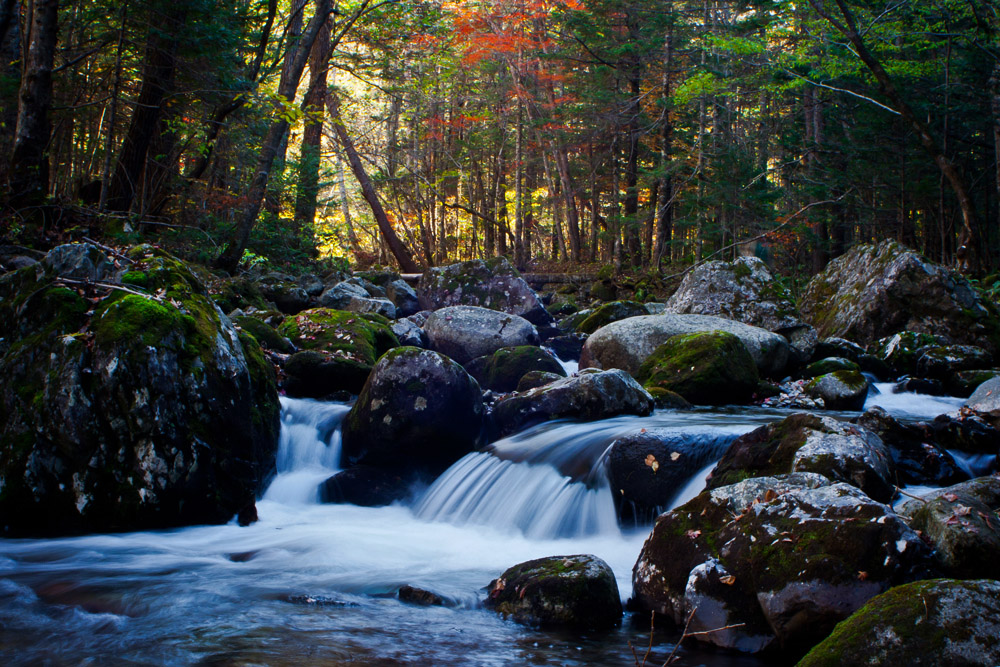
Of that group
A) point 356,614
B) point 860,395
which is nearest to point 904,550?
point 356,614

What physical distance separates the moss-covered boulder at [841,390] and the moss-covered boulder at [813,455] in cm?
344

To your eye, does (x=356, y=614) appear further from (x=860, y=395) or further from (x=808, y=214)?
(x=808, y=214)

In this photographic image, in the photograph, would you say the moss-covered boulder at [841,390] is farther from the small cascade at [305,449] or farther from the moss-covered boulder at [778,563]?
the small cascade at [305,449]

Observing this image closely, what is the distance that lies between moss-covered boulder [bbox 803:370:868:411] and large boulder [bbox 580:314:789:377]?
1.29 metres

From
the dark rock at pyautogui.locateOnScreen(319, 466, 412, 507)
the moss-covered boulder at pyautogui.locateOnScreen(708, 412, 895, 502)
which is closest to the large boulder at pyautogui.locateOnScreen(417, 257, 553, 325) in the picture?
the dark rock at pyautogui.locateOnScreen(319, 466, 412, 507)

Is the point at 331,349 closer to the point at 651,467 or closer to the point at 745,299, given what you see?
the point at 651,467

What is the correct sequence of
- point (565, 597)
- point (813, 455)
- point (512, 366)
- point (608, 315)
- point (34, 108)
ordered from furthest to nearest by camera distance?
point (608, 315) < point (512, 366) < point (34, 108) < point (813, 455) < point (565, 597)

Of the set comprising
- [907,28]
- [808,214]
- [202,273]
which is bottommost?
[202,273]

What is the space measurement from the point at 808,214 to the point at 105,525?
17.7 metres

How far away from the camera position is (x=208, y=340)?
5.84 m

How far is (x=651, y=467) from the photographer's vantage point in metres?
5.64

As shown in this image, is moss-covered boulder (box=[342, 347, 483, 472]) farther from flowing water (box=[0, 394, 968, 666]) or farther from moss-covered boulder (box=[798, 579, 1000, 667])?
moss-covered boulder (box=[798, 579, 1000, 667])

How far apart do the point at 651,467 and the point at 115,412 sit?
4.19 meters

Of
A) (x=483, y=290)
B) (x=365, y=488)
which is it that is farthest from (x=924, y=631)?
(x=483, y=290)
